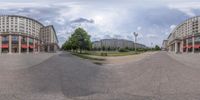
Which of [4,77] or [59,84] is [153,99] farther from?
[4,77]

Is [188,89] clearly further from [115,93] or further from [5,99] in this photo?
[5,99]

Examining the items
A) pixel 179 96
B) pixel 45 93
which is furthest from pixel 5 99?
pixel 179 96

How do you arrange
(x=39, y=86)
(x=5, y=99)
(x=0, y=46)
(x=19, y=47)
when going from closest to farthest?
(x=5, y=99) → (x=39, y=86) → (x=0, y=46) → (x=19, y=47)

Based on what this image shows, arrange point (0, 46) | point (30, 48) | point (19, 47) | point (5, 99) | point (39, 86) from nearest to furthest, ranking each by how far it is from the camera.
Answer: point (5, 99) → point (39, 86) → point (0, 46) → point (19, 47) → point (30, 48)

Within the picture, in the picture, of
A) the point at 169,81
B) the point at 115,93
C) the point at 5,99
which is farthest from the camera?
the point at 169,81

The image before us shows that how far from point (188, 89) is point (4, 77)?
7011mm

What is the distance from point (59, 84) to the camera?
734cm

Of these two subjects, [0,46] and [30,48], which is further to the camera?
[30,48]

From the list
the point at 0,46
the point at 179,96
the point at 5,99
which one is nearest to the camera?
the point at 5,99

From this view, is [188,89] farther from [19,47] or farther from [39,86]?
[19,47]

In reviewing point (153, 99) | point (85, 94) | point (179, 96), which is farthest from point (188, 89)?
point (85, 94)

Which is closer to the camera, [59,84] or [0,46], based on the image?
[59,84]

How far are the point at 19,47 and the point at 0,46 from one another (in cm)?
926

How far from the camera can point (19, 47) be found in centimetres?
4306
